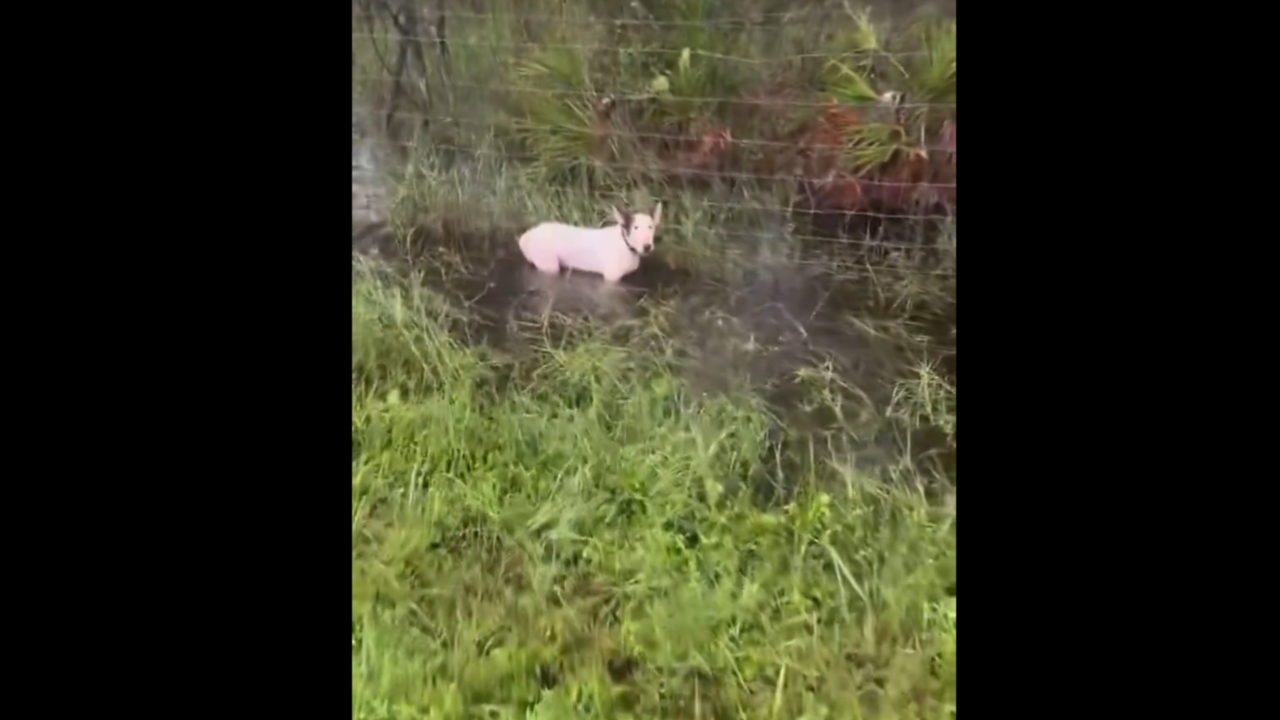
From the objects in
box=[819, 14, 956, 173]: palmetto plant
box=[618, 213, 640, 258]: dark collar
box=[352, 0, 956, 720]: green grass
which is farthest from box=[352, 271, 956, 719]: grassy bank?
box=[819, 14, 956, 173]: palmetto plant

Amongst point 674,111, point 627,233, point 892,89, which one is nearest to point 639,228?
point 627,233

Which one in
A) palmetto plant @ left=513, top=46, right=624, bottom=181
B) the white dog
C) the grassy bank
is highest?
palmetto plant @ left=513, top=46, right=624, bottom=181

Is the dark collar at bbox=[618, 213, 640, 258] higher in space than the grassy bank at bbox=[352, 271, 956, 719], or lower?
higher

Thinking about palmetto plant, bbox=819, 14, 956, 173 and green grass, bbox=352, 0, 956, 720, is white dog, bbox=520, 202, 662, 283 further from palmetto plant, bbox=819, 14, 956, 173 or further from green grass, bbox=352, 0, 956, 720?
palmetto plant, bbox=819, 14, 956, 173

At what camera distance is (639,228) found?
4.67ft

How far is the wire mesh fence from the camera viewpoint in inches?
52.4

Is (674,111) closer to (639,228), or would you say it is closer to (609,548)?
(639,228)

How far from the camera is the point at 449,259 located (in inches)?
59.2

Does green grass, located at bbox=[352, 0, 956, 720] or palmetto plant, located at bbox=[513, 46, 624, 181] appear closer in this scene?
green grass, located at bbox=[352, 0, 956, 720]

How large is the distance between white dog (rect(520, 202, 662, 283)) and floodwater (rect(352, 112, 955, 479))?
0.05ft

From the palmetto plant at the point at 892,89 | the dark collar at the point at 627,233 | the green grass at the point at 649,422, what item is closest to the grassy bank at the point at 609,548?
the green grass at the point at 649,422

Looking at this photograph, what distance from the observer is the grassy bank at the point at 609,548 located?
4.41 ft

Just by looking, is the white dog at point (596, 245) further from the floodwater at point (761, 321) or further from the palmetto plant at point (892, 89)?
the palmetto plant at point (892, 89)
